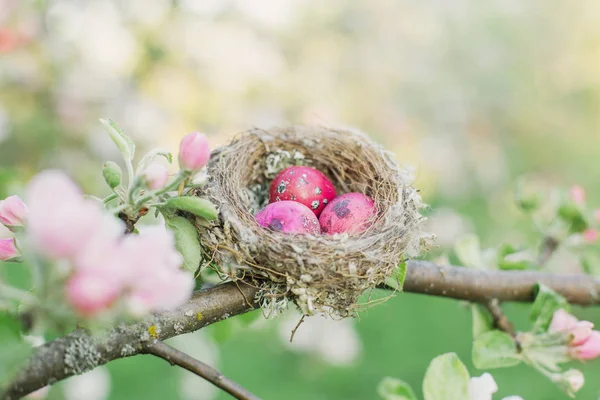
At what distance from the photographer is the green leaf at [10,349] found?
1.99 feet

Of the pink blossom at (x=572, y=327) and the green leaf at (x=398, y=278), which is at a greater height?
the green leaf at (x=398, y=278)

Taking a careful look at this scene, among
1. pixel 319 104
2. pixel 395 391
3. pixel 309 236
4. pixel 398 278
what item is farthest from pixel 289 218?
pixel 319 104

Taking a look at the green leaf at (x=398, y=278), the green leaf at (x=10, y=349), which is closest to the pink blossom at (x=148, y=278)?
the green leaf at (x=10, y=349)

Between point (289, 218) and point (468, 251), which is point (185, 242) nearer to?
point (289, 218)

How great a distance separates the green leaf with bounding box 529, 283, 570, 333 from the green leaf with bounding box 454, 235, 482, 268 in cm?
16

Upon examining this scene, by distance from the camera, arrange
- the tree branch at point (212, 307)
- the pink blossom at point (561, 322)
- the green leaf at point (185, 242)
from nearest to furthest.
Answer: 1. the tree branch at point (212, 307)
2. the green leaf at point (185, 242)
3. the pink blossom at point (561, 322)

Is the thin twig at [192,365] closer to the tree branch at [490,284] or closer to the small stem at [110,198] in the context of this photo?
the small stem at [110,198]

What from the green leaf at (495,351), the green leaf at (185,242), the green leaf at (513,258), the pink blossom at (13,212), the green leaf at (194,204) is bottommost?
the green leaf at (495,351)

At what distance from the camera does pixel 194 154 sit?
769mm

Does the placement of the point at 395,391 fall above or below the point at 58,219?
below

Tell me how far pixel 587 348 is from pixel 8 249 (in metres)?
0.94

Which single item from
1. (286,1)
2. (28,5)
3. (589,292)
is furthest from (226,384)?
(286,1)

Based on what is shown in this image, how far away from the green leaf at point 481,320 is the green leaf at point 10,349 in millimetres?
809

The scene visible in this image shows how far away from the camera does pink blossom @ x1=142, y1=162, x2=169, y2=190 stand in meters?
0.74
